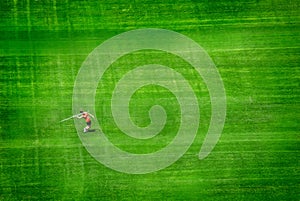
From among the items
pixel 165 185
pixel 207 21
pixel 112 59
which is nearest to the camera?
pixel 165 185

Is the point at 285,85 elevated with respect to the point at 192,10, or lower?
lower

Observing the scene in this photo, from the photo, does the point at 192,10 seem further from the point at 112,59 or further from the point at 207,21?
the point at 112,59

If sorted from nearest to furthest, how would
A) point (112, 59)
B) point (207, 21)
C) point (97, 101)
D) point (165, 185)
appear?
point (165, 185), point (97, 101), point (112, 59), point (207, 21)

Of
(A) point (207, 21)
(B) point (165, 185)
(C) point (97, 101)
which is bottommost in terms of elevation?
(B) point (165, 185)

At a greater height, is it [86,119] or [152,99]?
[152,99]

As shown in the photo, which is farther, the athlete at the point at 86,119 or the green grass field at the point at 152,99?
the athlete at the point at 86,119

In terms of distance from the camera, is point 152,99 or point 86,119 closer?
point 86,119

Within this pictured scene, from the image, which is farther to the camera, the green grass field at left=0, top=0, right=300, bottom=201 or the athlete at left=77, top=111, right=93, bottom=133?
the athlete at left=77, top=111, right=93, bottom=133

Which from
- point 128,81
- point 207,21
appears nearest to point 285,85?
point 207,21
